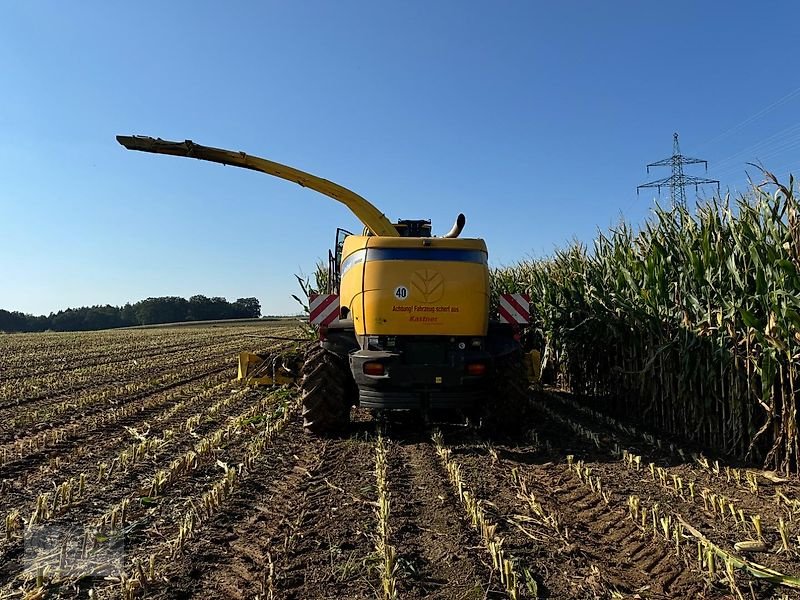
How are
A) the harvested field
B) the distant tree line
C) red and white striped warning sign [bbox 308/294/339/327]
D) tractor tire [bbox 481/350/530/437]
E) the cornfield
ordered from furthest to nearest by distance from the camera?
the distant tree line
red and white striped warning sign [bbox 308/294/339/327]
tractor tire [bbox 481/350/530/437]
the cornfield
the harvested field

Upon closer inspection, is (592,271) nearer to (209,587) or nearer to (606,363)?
(606,363)

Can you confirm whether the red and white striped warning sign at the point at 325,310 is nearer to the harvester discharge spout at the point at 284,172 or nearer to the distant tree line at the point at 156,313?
the harvester discharge spout at the point at 284,172

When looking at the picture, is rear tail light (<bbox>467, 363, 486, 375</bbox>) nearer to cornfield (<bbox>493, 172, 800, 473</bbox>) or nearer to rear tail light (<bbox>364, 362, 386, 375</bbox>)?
rear tail light (<bbox>364, 362, 386, 375</bbox>)

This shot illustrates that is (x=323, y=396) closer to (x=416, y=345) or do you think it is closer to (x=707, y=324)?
(x=416, y=345)

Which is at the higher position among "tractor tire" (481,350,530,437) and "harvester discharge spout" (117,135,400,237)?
"harvester discharge spout" (117,135,400,237)

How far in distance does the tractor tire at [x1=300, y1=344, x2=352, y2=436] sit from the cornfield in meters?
3.66

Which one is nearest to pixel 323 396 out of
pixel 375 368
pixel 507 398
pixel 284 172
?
pixel 375 368

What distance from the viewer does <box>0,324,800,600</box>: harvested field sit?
334 cm

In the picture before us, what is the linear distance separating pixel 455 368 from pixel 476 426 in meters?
1.36

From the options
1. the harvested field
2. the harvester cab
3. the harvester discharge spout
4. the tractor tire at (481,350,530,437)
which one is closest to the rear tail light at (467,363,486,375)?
the harvester cab

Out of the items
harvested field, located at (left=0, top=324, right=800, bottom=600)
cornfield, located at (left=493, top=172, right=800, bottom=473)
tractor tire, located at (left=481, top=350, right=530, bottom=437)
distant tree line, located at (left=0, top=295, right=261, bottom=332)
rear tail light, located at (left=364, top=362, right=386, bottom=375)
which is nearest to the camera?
harvested field, located at (left=0, top=324, right=800, bottom=600)

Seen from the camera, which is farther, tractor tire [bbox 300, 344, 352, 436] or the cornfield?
tractor tire [bbox 300, 344, 352, 436]

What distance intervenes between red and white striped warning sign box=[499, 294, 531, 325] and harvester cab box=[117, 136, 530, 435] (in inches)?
35.5

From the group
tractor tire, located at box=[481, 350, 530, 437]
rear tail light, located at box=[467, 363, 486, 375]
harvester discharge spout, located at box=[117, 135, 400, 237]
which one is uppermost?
harvester discharge spout, located at box=[117, 135, 400, 237]
